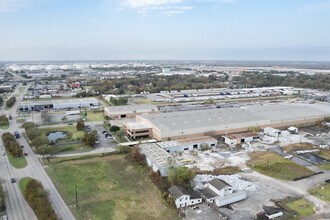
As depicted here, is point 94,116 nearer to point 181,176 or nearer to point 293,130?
point 181,176

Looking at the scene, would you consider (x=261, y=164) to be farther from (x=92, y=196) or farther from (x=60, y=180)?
(x=60, y=180)

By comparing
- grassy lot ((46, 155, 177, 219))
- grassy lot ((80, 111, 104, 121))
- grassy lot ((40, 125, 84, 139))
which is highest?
grassy lot ((46, 155, 177, 219))

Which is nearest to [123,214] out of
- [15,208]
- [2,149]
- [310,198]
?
[15,208]

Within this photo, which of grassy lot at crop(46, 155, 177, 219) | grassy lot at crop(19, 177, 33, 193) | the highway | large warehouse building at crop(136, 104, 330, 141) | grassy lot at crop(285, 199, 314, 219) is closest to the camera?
the highway

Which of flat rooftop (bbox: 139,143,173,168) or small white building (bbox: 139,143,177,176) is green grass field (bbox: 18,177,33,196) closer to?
small white building (bbox: 139,143,177,176)

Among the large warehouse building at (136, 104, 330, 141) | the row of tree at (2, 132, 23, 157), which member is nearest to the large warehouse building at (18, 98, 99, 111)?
the large warehouse building at (136, 104, 330, 141)

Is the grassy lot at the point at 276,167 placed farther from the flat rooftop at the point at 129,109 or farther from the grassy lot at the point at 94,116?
the grassy lot at the point at 94,116
